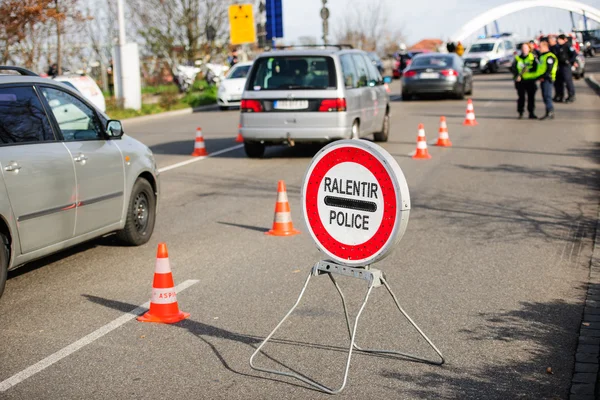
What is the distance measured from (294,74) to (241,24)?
84.0 ft

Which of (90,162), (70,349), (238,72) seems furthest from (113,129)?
(238,72)

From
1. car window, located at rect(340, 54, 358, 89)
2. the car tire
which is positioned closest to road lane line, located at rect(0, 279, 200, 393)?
the car tire

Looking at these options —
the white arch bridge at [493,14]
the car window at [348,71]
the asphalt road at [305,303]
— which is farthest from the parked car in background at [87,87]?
the white arch bridge at [493,14]

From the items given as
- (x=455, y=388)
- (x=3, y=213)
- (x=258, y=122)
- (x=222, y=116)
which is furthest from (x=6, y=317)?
(x=222, y=116)

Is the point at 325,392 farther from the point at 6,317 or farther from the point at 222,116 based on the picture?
the point at 222,116

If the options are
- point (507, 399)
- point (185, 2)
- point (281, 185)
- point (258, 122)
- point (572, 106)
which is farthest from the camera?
point (185, 2)

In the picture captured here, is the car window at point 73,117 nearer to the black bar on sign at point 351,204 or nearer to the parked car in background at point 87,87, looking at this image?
the black bar on sign at point 351,204

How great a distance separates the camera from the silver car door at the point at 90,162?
8016 millimetres

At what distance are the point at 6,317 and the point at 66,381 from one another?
1.60 metres

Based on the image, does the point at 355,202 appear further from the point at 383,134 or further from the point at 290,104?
the point at 383,134

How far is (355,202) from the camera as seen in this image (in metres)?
5.20

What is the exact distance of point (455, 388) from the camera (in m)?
5.18

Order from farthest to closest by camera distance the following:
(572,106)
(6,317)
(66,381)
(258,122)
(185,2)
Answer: (185,2) < (572,106) < (258,122) < (6,317) < (66,381)

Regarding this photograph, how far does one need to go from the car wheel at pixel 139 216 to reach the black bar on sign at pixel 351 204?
13.2ft
